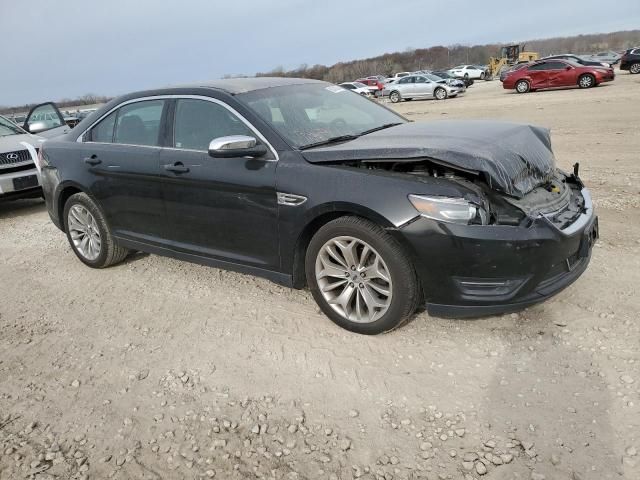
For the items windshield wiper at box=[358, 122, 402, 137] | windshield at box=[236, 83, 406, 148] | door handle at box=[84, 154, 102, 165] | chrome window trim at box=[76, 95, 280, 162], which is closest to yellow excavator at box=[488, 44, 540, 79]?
windshield at box=[236, 83, 406, 148]

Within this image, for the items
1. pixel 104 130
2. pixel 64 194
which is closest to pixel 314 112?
pixel 104 130

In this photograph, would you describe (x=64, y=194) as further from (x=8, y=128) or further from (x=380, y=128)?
(x=8, y=128)

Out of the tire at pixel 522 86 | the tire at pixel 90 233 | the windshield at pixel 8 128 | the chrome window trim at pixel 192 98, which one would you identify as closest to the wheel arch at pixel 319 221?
the chrome window trim at pixel 192 98

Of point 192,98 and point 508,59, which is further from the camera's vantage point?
point 508,59

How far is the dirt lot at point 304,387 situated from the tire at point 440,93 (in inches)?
1048

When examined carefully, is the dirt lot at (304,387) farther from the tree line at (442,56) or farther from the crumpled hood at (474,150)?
the tree line at (442,56)

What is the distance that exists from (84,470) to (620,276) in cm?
387

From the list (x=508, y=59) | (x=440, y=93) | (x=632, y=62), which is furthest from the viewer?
(x=508, y=59)

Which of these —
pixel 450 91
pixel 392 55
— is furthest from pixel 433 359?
pixel 392 55

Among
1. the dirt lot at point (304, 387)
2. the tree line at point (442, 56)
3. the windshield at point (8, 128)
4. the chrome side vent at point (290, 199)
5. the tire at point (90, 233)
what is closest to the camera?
the dirt lot at point (304, 387)

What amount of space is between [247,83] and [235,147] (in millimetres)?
1048

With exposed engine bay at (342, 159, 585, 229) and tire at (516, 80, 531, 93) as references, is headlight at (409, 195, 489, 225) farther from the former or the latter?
tire at (516, 80, 531, 93)

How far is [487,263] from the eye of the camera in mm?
3025

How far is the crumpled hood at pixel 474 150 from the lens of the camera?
10.4ft
